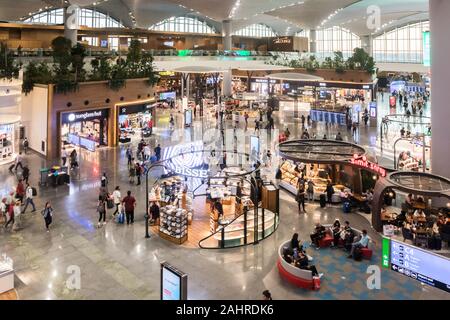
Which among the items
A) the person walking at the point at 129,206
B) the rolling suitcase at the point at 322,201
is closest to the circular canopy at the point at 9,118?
the person walking at the point at 129,206

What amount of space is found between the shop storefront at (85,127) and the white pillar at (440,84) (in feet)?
55.2

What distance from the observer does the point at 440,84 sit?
46.6ft

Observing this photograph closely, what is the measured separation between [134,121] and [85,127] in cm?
351

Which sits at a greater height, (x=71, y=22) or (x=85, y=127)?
(x=71, y=22)

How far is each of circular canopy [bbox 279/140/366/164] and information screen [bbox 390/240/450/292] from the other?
710cm

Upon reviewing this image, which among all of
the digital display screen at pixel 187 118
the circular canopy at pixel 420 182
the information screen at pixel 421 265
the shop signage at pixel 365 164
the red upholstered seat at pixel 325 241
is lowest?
the red upholstered seat at pixel 325 241

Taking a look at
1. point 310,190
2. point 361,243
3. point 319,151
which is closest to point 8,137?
point 310,190

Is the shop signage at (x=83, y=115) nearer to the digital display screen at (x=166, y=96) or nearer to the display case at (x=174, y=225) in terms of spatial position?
the display case at (x=174, y=225)

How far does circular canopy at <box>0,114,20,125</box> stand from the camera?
65.3 ft

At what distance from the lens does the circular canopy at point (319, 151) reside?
15734mm

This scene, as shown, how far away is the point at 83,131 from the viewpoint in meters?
26.0

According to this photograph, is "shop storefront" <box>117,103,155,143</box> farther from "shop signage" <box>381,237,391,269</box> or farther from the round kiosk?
"shop signage" <box>381,237,391,269</box>

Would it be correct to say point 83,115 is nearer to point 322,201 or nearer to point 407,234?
point 322,201
